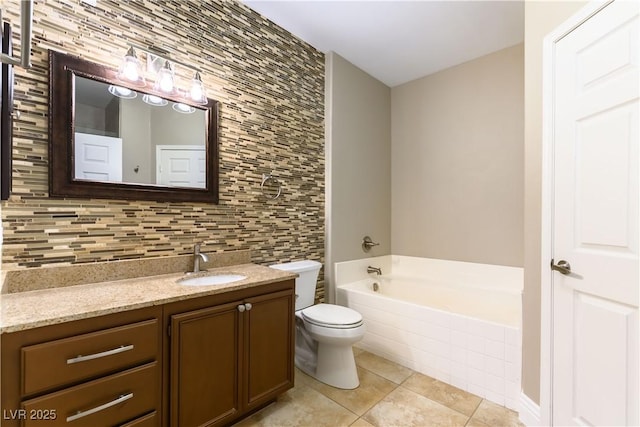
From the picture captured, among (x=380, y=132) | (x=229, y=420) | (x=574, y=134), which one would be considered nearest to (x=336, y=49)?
(x=380, y=132)

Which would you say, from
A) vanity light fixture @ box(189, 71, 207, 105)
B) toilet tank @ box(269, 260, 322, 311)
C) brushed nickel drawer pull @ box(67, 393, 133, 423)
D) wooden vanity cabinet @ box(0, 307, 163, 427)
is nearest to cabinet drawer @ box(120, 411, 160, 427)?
wooden vanity cabinet @ box(0, 307, 163, 427)

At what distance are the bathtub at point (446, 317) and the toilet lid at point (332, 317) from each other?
1.46ft

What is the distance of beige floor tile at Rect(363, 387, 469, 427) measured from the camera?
163 cm

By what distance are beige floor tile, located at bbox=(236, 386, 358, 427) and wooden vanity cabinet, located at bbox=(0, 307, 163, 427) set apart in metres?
0.61

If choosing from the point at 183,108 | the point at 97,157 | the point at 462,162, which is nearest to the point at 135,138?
the point at 97,157

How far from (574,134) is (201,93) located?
6.66 feet

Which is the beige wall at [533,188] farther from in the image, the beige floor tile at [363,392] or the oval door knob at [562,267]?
the beige floor tile at [363,392]

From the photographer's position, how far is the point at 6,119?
1.16 m

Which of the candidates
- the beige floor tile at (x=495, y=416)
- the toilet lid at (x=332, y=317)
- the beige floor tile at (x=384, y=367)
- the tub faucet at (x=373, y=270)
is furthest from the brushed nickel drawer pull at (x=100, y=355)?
the tub faucet at (x=373, y=270)

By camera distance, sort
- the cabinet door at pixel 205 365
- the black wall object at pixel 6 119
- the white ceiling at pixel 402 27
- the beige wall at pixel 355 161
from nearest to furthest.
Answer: the black wall object at pixel 6 119, the cabinet door at pixel 205 365, the white ceiling at pixel 402 27, the beige wall at pixel 355 161

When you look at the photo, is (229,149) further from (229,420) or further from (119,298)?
(229,420)

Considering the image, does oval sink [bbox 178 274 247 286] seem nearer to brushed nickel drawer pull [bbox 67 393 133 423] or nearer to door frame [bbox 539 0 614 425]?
brushed nickel drawer pull [bbox 67 393 133 423]

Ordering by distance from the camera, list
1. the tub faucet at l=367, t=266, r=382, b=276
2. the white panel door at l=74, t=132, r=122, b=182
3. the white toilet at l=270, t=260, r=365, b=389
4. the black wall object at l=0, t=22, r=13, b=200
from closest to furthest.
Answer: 1. the black wall object at l=0, t=22, r=13, b=200
2. the white panel door at l=74, t=132, r=122, b=182
3. the white toilet at l=270, t=260, r=365, b=389
4. the tub faucet at l=367, t=266, r=382, b=276

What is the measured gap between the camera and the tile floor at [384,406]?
1631mm
